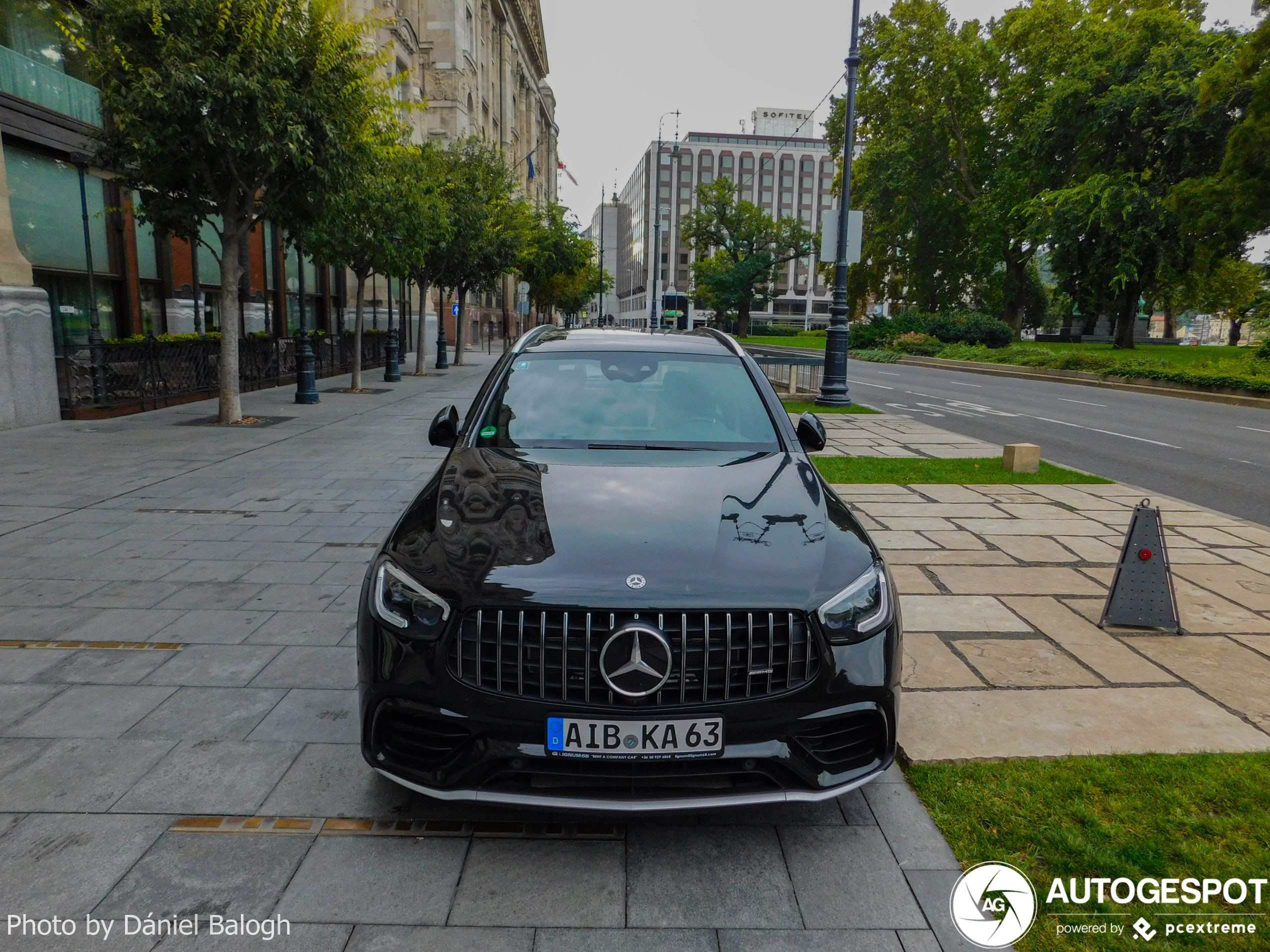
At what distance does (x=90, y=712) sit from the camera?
3727mm

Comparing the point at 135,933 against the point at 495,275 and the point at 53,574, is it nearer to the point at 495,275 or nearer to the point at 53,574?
the point at 53,574

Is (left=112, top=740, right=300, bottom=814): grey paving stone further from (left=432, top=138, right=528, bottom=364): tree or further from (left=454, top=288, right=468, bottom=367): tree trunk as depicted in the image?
(left=454, top=288, right=468, bottom=367): tree trunk

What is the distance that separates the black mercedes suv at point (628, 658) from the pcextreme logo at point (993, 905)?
0.42m

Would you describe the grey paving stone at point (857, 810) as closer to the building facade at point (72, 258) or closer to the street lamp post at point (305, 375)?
the building facade at point (72, 258)

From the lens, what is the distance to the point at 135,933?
2.38 m

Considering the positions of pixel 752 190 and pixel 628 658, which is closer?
pixel 628 658

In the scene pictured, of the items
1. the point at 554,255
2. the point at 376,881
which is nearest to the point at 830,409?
the point at 376,881

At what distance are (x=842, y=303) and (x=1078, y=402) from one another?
761 centimetres

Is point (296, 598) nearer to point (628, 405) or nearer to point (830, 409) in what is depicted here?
point (628, 405)

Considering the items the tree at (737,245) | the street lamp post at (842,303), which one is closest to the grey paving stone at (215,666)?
the street lamp post at (842,303)

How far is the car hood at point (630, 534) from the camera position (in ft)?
8.67

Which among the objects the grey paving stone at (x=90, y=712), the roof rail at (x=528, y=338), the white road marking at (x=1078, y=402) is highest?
the roof rail at (x=528, y=338)

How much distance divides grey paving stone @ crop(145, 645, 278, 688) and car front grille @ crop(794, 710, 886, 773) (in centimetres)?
270

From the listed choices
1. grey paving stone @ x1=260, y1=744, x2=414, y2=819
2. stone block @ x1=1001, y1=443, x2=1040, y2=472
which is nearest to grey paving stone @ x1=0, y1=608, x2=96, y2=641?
grey paving stone @ x1=260, y1=744, x2=414, y2=819
